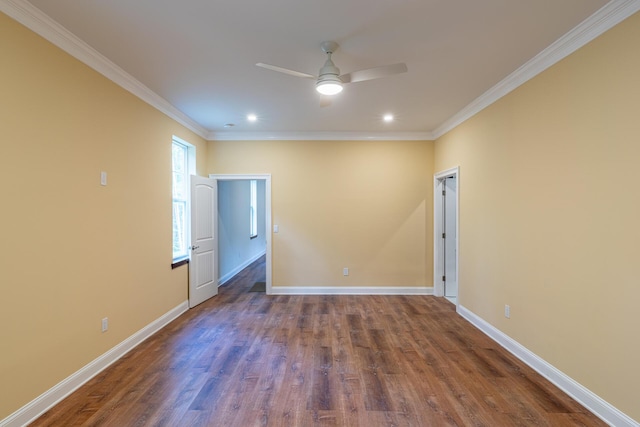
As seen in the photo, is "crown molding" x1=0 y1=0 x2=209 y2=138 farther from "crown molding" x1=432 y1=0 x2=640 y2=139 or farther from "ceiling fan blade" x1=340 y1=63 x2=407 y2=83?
"crown molding" x1=432 y1=0 x2=640 y2=139

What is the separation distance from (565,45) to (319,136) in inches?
134

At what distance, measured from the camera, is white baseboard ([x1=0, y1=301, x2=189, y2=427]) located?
1934mm

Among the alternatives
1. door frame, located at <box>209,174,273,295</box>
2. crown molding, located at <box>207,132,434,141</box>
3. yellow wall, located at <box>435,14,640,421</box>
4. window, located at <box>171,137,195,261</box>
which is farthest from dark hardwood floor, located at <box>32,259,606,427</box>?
crown molding, located at <box>207,132,434,141</box>

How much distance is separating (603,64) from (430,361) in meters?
2.78

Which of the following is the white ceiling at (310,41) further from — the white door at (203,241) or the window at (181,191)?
the white door at (203,241)

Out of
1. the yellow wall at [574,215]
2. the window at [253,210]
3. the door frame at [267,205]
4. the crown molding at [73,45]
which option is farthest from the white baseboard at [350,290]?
the window at [253,210]

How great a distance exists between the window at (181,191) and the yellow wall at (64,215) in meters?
0.79

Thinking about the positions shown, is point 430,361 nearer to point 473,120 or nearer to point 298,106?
point 473,120

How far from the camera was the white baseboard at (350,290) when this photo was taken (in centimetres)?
511

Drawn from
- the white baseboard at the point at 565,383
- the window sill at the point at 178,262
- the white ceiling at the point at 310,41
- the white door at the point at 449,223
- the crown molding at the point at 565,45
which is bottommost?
the white baseboard at the point at 565,383

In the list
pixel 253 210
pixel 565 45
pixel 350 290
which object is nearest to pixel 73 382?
pixel 350 290

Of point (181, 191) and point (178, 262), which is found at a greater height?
point (181, 191)

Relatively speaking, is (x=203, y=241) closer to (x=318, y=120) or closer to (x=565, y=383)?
(x=318, y=120)

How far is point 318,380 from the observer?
8.23 ft
